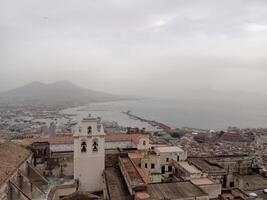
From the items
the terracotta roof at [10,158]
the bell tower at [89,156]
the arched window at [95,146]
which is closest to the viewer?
the terracotta roof at [10,158]

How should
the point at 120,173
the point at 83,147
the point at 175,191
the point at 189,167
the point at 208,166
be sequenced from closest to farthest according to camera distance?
the point at 175,191 → the point at 189,167 → the point at 83,147 → the point at 120,173 → the point at 208,166

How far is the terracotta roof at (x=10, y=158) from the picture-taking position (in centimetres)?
1589

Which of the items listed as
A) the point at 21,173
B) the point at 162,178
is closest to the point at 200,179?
the point at 162,178

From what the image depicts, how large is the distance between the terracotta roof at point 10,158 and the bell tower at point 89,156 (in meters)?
3.70

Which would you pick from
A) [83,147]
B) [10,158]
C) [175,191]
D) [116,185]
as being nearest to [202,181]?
[175,191]

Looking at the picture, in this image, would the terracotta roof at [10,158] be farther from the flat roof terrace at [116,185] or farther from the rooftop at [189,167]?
the rooftop at [189,167]

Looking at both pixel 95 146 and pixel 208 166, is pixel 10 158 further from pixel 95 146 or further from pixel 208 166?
pixel 208 166

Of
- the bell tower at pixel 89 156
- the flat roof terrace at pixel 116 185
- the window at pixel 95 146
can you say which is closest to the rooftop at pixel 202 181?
the flat roof terrace at pixel 116 185

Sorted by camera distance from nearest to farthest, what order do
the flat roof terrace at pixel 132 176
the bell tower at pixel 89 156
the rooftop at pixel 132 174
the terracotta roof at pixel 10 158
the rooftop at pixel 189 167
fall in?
the terracotta roof at pixel 10 158, the flat roof terrace at pixel 132 176, the rooftop at pixel 132 174, the rooftop at pixel 189 167, the bell tower at pixel 89 156

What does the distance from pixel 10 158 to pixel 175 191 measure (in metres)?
10.2

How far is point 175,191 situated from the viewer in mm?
16281

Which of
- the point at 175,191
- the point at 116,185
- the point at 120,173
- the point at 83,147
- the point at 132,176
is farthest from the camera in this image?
the point at 120,173

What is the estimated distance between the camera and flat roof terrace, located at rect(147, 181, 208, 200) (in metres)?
15.5

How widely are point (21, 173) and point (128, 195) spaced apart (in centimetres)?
664
